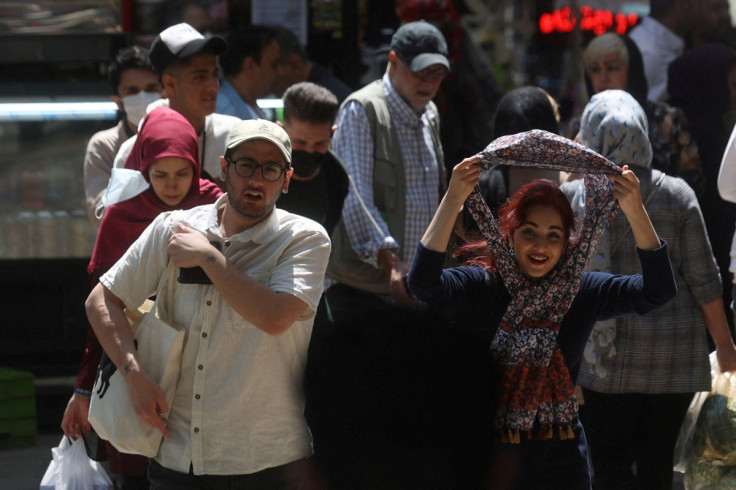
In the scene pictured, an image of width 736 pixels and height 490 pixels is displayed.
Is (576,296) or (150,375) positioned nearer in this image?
(150,375)

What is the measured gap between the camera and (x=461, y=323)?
3289mm

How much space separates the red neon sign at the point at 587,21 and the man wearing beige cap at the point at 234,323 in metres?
4.56

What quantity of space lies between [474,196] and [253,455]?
A: 1.01m

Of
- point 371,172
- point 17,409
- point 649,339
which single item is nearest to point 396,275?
point 371,172

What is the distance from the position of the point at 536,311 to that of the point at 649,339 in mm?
1253

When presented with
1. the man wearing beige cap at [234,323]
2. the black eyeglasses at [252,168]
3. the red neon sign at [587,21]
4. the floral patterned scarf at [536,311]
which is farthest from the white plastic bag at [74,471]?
the red neon sign at [587,21]

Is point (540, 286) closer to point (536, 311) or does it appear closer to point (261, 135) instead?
point (536, 311)

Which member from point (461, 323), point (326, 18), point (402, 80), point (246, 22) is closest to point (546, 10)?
point (326, 18)

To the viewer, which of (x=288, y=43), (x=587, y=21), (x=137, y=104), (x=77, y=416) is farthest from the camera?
(x=587, y=21)

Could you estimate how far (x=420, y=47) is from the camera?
5.00 meters

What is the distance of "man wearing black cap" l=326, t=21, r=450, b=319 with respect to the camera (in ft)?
16.2

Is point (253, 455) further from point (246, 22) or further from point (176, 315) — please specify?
point (246, 22)

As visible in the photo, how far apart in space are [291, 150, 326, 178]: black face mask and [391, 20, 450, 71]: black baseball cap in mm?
817

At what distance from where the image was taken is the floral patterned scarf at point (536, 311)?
3193 millimetres
